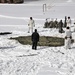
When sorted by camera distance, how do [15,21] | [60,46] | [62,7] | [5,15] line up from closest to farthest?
[60,46] → [15,21] → [5,15] → [62,7]

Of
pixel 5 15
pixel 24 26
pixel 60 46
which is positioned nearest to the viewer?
pixel 60 46

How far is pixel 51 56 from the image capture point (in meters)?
17.9

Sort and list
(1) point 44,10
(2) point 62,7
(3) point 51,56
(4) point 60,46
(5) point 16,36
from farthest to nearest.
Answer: (2) point 62,7 → (1) point 44,10 → (5) point 16,36 → (4) point 60,46 → (3) point 51,56

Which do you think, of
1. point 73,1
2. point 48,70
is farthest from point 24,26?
point 73,1

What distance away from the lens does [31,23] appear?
25594mm

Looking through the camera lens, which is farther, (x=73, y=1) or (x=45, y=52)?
(x=73, y=1)

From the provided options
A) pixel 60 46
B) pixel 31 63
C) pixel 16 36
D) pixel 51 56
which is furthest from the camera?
pixel 16 36

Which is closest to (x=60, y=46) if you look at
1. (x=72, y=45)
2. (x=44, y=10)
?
(x=72, y=45)

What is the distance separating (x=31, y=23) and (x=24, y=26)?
4.49 metres

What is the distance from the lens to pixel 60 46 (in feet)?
67.4

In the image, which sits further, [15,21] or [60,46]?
[15,21]

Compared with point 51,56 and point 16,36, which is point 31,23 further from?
point 51,56

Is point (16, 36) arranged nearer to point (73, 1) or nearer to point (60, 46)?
point (60, 46)

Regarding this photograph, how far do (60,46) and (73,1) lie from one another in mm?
32991
